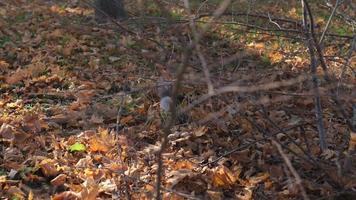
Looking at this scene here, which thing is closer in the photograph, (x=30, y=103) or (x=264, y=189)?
(x=264, y=189)

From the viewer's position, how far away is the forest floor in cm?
304

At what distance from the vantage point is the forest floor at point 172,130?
304 centimetres

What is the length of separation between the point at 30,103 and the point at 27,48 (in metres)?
1.93

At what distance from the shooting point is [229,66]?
5820 millimetres

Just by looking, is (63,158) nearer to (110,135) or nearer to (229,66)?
(110,135)

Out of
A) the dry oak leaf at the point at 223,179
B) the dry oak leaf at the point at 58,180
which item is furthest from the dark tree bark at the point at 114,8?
the dry oak leaf at the point at 223,179

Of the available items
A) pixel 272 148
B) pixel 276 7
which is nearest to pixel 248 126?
pixel 272 148

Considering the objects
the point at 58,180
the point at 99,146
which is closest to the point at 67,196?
the point at 58,180

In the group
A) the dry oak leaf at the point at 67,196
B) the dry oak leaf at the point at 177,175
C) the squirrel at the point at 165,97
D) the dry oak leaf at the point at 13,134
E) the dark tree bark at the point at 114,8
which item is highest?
the dark tree bark at the point at 114,8

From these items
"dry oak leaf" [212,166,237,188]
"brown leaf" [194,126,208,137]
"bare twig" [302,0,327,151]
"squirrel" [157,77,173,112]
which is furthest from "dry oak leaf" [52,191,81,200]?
"bare twig" [302,0,327,151]

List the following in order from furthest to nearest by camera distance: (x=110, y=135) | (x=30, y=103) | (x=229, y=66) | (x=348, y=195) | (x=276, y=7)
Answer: (x=276, y=7)
(x=229, y=66)
(x=30, y=103)
(x=110, y=135)
(x=348, y=195)

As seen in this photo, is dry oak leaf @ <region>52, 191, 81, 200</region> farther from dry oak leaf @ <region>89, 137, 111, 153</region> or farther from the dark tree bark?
the dark tree bark

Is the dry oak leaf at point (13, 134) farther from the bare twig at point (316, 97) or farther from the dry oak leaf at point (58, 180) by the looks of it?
the bare twig at point (316, 97)

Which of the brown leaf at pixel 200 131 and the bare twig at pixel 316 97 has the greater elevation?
the bare twig at pixel 316 97
